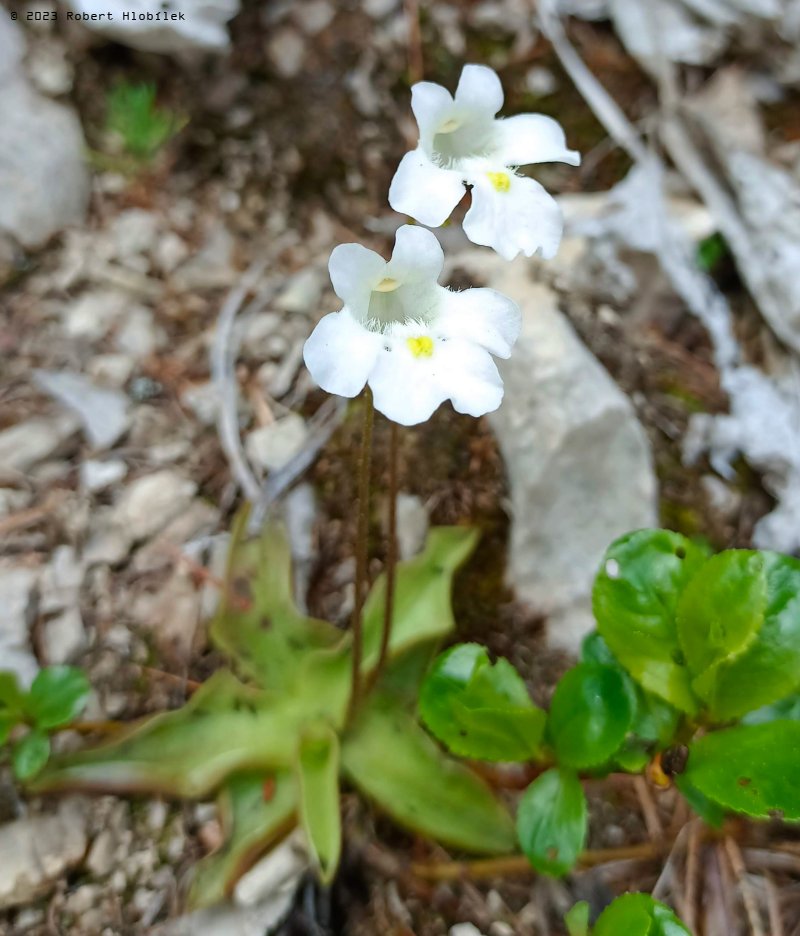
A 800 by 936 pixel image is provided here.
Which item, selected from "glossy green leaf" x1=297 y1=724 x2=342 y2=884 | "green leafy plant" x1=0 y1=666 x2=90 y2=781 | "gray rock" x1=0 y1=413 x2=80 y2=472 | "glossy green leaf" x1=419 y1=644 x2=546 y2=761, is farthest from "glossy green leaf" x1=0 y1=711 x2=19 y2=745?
"glossy green leaf" x1=419 y1=644 x2=546 y2=761

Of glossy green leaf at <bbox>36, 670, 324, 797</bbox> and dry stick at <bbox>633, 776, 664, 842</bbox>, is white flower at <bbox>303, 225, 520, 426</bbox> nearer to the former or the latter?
glossy green leaf at <bbox>36, 670, 324, 797</bbox>

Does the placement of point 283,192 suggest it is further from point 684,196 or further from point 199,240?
point 684,196

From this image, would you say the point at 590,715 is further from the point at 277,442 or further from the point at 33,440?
the point at 33,440

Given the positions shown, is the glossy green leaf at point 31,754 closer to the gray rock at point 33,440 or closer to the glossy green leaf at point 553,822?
the gray rock at point 33,440

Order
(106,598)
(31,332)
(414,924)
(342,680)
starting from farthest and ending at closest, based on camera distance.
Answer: (31,332) < (106,598) < (342,680) < (414,924)

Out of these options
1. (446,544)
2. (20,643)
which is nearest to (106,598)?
(20,643)
